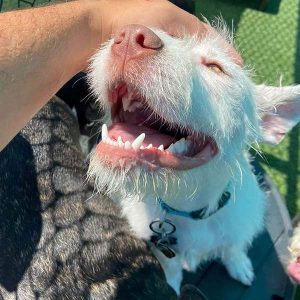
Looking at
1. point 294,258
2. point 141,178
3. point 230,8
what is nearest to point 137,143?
point 141,178

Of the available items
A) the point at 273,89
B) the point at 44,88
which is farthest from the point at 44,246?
the point at 273,89

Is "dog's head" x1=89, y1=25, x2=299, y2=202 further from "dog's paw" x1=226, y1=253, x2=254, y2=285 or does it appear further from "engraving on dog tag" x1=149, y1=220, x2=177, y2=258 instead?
"dog's paw" x1=226, y1=253, x2=254, y2=285

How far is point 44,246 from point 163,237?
62 centimetres

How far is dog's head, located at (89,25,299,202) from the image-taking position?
177 cm

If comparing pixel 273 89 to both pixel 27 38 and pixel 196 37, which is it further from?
pixel 27 38

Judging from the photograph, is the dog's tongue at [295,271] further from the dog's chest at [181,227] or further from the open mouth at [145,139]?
the open mouth at [145,139]

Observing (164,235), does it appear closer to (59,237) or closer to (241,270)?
(59,237)

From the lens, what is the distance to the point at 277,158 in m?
4.24

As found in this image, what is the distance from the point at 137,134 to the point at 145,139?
0.04 metres

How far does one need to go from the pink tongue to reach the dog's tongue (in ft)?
5.26

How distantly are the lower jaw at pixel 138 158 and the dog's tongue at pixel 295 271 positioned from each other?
1.59 meters

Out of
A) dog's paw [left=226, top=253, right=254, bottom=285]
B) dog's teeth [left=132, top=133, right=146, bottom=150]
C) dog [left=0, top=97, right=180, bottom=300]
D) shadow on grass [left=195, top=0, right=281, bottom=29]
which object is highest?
dog's teeth [left=132, top=133, right=146, bottom=150]

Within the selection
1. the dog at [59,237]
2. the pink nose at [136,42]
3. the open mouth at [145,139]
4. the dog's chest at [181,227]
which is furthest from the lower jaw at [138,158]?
the dog at [59,237]

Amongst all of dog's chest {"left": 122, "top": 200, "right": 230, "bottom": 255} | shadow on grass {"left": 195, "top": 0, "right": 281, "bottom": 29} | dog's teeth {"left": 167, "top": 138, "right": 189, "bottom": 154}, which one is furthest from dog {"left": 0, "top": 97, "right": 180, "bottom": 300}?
shadow on grass {"left": 195, "top": 0, "right": 281, "bottom": 29}
